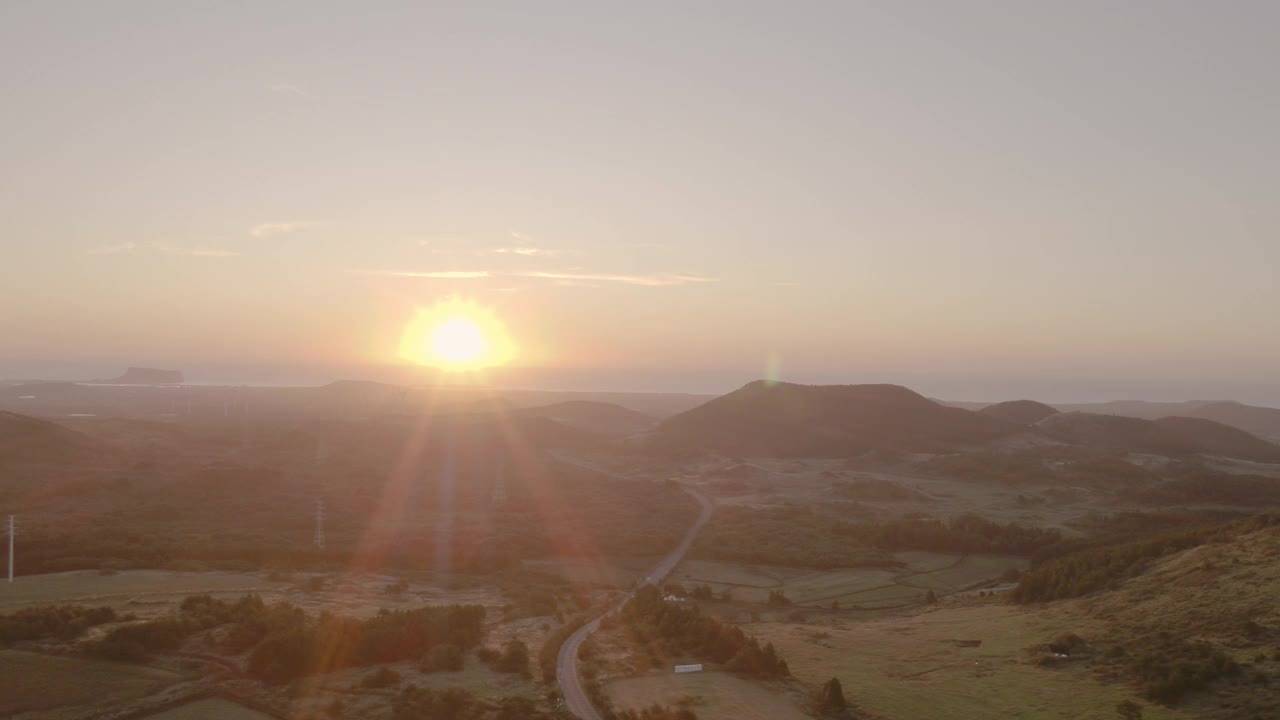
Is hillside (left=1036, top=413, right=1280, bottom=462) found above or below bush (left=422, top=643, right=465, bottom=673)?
above

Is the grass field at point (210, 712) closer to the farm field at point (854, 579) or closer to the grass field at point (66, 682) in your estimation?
the grass field at point (66, 682)

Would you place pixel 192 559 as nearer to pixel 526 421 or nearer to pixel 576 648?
pixel 576 648

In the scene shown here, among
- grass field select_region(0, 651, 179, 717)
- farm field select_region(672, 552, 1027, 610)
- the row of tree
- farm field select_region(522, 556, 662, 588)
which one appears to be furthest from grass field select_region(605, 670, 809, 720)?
farm field select_region(522, 556, 662, 588)

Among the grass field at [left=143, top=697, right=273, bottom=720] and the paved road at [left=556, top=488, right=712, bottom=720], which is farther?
the paved road at [left=556, top=488, right=712, bottom=720]

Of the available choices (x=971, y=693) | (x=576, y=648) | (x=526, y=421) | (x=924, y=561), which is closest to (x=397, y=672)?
(x=576, y=648)

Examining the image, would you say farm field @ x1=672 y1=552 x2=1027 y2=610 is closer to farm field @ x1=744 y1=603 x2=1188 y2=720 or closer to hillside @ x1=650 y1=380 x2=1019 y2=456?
farm field @ x1=744 y1=603 x2=1188 y2=720
